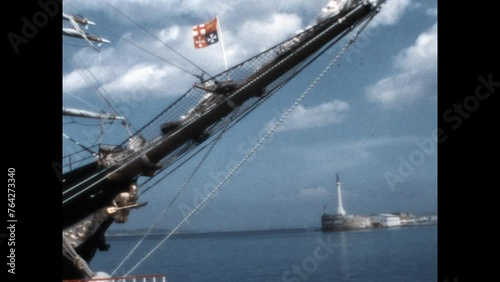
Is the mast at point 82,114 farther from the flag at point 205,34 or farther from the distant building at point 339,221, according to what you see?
the distant building at point 339,221

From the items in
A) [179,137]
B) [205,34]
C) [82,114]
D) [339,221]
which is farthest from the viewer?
[339,221]

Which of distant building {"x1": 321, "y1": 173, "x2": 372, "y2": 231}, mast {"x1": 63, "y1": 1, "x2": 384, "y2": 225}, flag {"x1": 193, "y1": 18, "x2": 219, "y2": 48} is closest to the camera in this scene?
mast {"x1": 63, "y1": 1, "x2": 384, "y2": 225}

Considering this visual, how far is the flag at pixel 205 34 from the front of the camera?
17.2m

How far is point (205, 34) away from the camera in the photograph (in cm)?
1739

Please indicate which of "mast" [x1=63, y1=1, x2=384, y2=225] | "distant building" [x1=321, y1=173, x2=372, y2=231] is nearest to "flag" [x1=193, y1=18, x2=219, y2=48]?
"mast" [x1=63, y1=1, x2=384, y2=225]


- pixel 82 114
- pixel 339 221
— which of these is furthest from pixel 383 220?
pixel 82 114

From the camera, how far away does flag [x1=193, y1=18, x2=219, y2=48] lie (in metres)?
17.2

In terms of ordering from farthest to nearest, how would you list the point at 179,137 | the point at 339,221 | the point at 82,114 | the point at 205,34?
the point at 339,221 < the point at 82,114 < the point at 205,34 < the point at 179,137

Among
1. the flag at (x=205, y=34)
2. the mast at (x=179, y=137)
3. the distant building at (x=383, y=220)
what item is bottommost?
the distant building at (x=383, y=220)

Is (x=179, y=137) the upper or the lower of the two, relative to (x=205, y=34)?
lower

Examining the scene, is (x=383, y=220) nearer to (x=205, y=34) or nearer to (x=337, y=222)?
(x=337, y=222)

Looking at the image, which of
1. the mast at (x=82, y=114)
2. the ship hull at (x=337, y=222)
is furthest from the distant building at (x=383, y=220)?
the mast at (x=82, y=114)

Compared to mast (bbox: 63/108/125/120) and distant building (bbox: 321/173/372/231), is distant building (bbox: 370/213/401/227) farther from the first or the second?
mast (bbox: 63/108/125/120)
